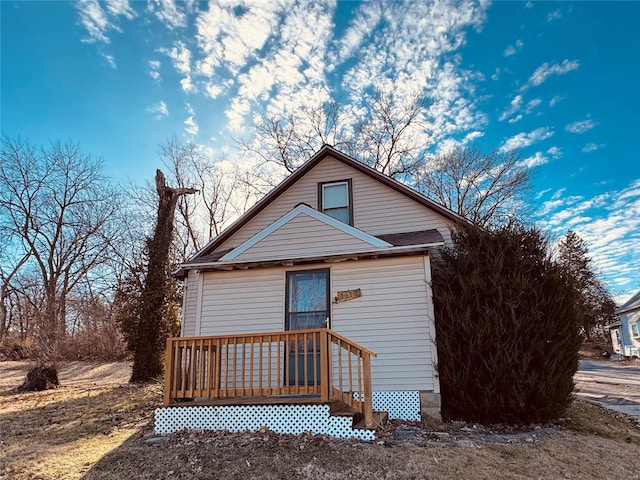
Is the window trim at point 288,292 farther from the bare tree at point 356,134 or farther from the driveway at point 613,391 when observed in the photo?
the bare tree at point 356,134

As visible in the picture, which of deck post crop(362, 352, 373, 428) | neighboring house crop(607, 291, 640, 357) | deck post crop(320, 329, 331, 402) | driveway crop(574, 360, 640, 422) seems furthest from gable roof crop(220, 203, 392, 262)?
neighboring house crop(607, 291, 640, 357)

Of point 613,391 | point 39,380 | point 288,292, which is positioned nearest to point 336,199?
point 288,292

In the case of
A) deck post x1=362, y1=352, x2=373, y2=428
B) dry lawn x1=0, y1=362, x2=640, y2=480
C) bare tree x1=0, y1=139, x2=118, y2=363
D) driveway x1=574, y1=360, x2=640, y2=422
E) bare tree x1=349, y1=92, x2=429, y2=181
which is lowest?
driveway x1=574, y1=360, x2=640, y2=422

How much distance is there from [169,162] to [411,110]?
47.4 feet

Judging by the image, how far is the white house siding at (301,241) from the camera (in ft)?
26.9

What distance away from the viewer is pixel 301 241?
8445mm

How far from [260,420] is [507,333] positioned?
4414mm

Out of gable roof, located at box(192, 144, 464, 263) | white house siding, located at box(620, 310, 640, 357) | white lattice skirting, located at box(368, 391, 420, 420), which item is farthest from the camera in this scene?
white house siding, located at box(620, 310, 640, 357)

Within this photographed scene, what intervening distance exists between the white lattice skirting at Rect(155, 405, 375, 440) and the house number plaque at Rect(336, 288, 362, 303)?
2.49m

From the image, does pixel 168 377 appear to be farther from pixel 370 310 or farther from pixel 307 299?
pixel 370 310

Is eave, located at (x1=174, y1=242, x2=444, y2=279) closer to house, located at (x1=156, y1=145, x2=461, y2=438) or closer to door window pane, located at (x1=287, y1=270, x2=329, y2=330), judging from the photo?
house, located at (x1=156, y1=145, x2=461, y2=438)

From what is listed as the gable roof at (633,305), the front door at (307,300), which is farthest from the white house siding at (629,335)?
the front door at (307,300)

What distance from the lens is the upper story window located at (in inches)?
403

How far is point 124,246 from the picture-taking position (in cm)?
2183
